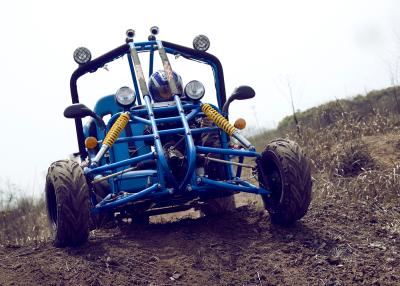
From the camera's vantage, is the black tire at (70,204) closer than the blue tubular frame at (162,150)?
Yes

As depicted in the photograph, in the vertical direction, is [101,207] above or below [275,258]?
above

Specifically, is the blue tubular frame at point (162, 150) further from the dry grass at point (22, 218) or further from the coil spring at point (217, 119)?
the dry grass at point (22, 218)

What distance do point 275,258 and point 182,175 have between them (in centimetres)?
154

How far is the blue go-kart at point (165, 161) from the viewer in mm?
5348

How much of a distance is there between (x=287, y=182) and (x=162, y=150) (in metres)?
1.11

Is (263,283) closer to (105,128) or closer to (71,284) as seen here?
(71,284)

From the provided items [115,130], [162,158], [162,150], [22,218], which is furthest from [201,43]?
[22,218]

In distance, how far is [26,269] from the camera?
4922mm

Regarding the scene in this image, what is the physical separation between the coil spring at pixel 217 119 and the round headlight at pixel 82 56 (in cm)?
137

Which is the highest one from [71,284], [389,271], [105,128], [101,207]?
[105,128]

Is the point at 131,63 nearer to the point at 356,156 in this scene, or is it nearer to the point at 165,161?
the point at 165,161

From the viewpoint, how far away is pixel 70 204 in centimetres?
518

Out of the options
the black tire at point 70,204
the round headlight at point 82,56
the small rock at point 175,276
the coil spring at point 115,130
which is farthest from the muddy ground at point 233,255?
the round headlight at point 82,56

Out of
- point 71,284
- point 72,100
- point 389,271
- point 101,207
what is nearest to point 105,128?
point 72,100
